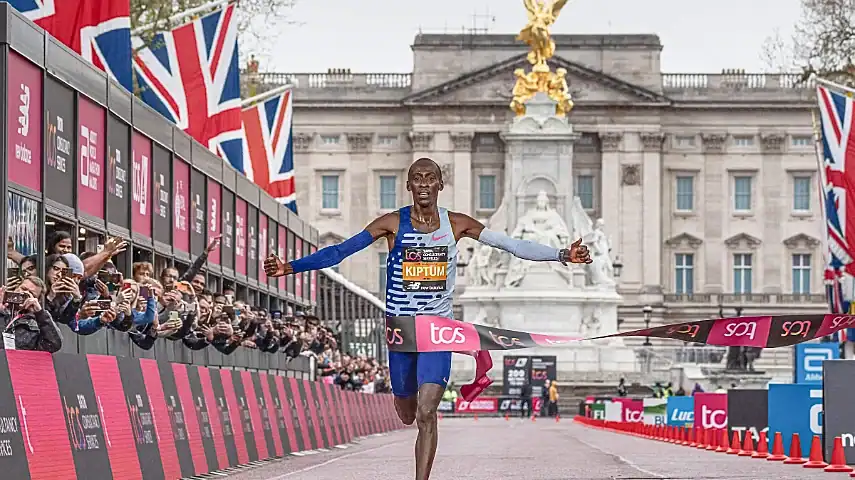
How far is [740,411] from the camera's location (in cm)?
3095

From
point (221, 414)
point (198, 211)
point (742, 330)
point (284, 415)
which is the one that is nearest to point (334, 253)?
point (742, 330)

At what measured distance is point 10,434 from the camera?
548 inches

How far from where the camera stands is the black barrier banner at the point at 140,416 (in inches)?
692

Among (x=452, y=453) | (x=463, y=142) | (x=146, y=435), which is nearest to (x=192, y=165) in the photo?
(x=452, y=453)

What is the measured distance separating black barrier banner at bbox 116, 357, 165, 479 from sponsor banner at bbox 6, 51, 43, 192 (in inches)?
74.5

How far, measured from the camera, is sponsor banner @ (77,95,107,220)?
70.3 feet

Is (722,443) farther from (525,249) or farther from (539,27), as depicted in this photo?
(539,27)

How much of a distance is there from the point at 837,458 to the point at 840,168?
2165 centimetres

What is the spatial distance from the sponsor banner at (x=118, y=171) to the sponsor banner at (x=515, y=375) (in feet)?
171

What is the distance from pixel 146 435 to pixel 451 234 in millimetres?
4480

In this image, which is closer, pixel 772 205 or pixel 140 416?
pixel 140 416

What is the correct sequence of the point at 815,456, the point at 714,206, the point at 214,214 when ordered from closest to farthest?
the point at 815,456 < the point at 214,214 < the point at 714,206

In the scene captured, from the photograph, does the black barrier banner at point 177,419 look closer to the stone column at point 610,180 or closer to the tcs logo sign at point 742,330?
the tcs logo sign at point 742,330

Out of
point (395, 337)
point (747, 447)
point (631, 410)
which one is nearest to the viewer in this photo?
point (395, 337)
